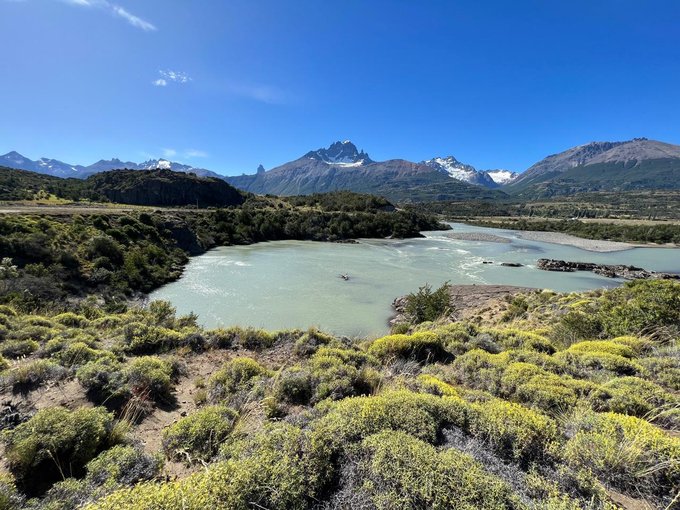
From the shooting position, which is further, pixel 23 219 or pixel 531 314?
pixel 23 219

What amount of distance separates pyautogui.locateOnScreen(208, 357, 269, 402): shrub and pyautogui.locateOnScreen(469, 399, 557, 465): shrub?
454 cm

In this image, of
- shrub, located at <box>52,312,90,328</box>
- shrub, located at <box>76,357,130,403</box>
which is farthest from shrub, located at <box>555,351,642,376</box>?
shrub, located at <box>52,312,90,328</box>

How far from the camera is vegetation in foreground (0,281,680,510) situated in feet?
10.3

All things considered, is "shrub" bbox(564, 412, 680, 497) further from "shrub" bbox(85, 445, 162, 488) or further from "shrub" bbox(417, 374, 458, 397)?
"shrub" bbox(85, 445, 162, 488)

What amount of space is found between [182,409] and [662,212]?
189 meters

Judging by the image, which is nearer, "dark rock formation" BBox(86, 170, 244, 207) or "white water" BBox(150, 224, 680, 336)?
"white water" BBox(150, 224, 680, 336)

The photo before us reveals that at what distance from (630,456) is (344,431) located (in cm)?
340

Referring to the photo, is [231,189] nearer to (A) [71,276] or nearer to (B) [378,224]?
(B) [378,224]

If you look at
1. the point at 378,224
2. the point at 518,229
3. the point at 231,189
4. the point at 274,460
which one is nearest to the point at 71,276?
the point at 274,460

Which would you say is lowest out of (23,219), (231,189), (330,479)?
(330,479)

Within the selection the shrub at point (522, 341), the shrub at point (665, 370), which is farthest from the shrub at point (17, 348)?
the shrub at point (665, 370)

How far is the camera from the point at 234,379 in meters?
6.90

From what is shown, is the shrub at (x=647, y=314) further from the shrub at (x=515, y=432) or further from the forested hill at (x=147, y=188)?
the forested hill at (x=147, y=188)

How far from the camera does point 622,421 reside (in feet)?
14.0
